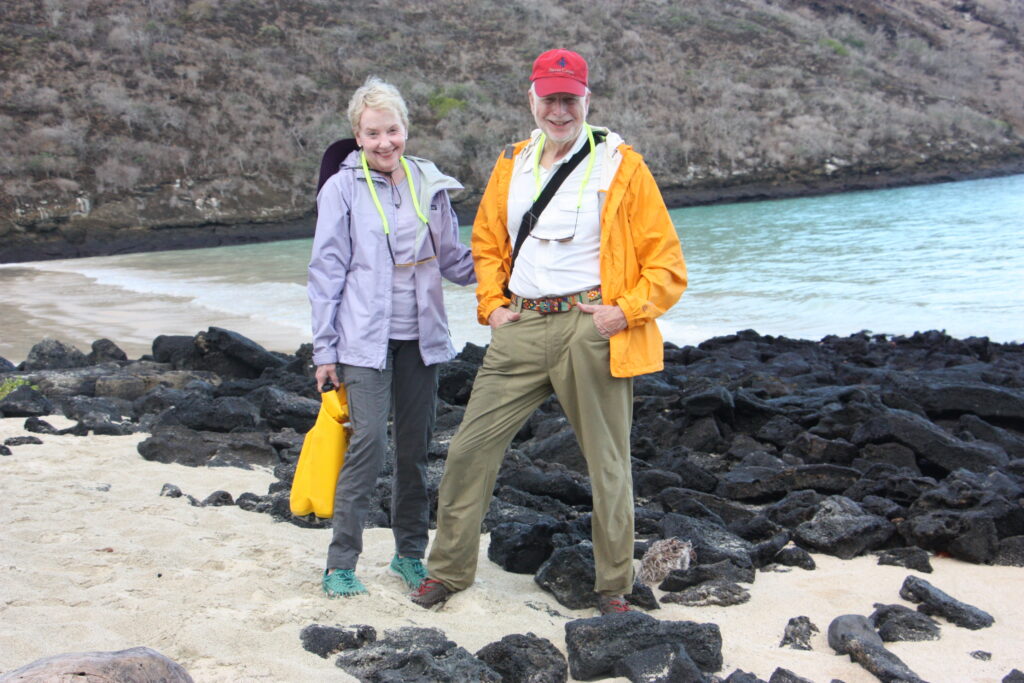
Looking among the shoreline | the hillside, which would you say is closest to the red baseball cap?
the shoreline

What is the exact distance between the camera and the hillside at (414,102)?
4169 centimetres

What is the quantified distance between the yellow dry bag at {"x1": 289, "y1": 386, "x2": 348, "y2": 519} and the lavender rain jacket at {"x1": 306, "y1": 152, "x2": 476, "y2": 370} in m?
0.18

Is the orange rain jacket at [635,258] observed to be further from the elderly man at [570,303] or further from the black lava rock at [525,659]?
the black lava rock at [525,659]

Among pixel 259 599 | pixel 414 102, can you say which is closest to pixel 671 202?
pixel 414 102

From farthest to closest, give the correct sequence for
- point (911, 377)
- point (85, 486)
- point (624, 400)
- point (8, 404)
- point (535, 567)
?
point (911, 377)
point (8, 404)
point (85, 486)
point (535, 567)
point (624, 400)

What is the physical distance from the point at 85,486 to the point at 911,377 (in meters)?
6.13

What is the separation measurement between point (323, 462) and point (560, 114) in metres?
1.54

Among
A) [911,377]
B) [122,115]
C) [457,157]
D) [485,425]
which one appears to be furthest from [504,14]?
[485,425]

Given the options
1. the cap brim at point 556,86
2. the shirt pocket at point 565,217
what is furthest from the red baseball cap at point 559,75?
the shirt pocket at point 565,217

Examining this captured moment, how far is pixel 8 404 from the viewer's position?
23.4 feet

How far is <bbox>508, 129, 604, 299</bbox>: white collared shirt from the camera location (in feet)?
11.7

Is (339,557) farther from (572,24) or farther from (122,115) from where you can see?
(572,24)

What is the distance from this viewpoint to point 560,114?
357 cm

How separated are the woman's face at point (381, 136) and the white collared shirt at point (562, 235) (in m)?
0.48
